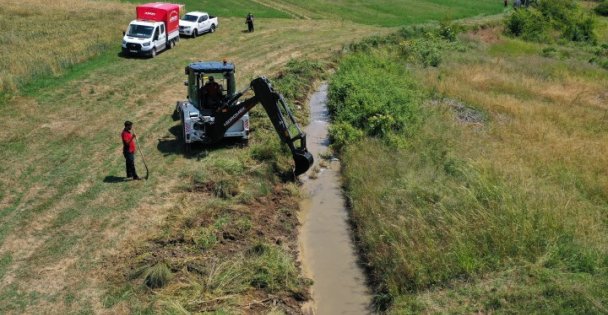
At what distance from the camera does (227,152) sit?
741 inches

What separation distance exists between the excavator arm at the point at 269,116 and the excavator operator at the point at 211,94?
905 millimetres

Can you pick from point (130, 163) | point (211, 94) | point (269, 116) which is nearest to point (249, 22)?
point (211, 94)

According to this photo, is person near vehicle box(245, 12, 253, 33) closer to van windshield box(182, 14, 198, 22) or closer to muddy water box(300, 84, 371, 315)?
van windshield box(182, 14, 198, 22)

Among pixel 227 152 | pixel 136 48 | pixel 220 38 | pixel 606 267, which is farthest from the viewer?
pixel 220 38

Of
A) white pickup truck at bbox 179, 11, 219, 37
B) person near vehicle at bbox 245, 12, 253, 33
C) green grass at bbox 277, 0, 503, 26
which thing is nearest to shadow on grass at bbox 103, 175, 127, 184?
white pickup truck at bbox 179, 11, 219, 37

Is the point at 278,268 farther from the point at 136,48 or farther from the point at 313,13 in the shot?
the point at 313,13

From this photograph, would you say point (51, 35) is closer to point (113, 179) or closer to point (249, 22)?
point (249, 22)

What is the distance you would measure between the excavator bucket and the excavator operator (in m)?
3.57

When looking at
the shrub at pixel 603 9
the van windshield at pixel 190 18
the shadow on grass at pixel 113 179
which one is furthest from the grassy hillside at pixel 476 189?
the shrub at pixel 603 9

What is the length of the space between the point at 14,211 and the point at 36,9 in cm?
3218

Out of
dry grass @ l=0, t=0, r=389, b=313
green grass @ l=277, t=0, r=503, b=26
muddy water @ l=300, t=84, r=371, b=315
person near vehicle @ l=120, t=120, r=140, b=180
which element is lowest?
muddy water @ l=300, t=84, r=371, b=315

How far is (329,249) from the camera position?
47.3 feet

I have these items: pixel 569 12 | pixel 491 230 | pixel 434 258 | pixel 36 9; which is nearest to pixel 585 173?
pixel 491 230

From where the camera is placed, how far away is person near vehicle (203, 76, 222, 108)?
18906mm
